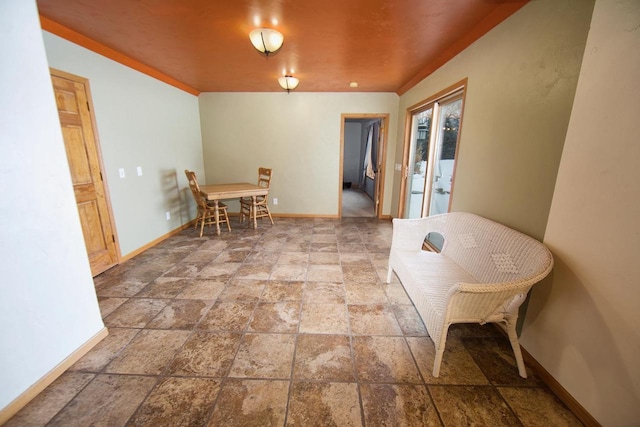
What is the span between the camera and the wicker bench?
1.38 m

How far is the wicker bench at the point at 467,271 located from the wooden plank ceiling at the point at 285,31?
169 centimetres

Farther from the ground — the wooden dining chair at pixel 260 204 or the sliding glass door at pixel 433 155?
the sliding glass door at pixel 433 155

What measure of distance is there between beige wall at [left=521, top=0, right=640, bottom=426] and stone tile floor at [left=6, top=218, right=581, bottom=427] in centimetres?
30

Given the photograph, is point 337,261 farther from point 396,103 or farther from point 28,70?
point 396,103

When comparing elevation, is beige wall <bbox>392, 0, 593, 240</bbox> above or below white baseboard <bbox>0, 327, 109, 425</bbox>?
above

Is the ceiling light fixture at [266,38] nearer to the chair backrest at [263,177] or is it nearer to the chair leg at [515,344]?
the chair backrest at [263,177]

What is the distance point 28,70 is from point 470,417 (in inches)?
117

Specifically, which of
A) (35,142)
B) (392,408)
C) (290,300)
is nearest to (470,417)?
(392,408)

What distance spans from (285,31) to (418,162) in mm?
2748

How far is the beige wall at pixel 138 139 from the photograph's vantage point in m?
2.69

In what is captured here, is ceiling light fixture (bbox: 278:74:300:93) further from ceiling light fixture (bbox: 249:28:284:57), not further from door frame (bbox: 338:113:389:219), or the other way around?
door frame (bbox: 338:113:389:219)

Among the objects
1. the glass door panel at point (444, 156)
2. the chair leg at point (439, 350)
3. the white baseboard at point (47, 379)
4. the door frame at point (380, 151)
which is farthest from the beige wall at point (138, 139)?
the glass door panel at point (444, 156)

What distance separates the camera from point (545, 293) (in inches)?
58.3

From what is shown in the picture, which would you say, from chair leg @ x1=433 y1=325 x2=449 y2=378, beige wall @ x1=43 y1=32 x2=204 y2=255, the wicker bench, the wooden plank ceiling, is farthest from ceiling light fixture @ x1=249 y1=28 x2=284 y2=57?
chair leg @ x1=433 y1=325 x2=449 y2=378
